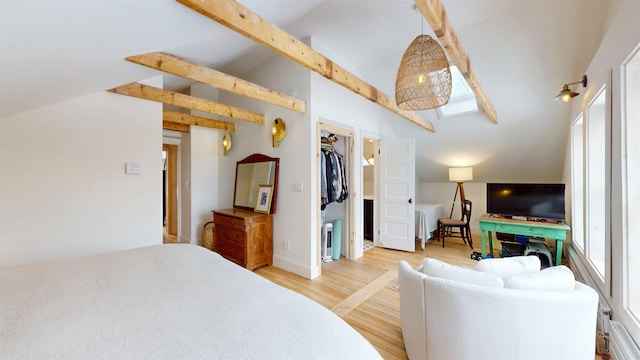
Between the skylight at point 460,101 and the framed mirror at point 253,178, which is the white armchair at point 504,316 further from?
the skylight at point 460,101

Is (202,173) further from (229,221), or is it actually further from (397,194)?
(397,194)

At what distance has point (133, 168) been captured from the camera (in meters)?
2.45

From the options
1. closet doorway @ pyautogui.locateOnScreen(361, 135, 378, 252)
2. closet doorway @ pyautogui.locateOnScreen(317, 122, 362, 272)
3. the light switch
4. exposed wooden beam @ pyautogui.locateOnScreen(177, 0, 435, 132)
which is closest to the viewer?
exposed wooden beam @ pyautogui.locateOnScreen(177, 0, 435, 132)

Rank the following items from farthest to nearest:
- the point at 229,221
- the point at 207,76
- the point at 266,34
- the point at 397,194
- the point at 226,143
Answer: the point at 397,194 → the point at 226,143 → the point at 229,221 → the point at 207,76 → the point at 266,34

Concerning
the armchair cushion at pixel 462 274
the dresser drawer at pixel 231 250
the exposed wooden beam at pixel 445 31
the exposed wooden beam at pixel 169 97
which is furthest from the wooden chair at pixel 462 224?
the exposed wooden beam at pixel 169 97

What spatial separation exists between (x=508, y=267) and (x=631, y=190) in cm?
82

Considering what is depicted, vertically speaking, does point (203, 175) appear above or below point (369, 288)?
above

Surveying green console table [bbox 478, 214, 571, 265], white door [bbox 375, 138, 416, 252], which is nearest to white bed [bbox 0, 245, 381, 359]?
white door [bbox 375, 138, 416, 252]

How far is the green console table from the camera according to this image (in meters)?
3.02

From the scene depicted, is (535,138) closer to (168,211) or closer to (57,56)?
(57,56)

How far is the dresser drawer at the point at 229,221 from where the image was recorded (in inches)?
124

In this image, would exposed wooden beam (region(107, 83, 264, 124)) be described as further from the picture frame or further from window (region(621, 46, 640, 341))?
window (region(621, 46, 640, 341))

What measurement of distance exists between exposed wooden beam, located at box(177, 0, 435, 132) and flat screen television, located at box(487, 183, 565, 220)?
2691 millimetres

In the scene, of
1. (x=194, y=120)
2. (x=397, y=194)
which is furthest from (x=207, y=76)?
(x=397, y=194)
